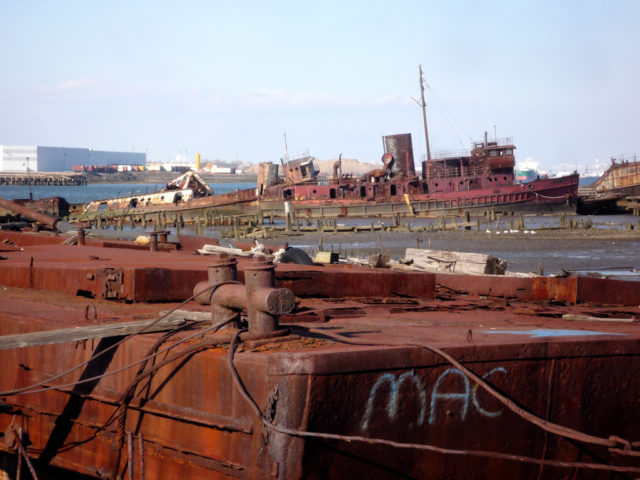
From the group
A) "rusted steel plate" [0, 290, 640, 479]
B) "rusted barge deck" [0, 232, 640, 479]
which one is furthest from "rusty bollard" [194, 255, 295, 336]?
"rusted steel plate" [0, 290, 640, 479]

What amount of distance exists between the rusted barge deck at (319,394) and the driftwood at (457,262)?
486 centimetres

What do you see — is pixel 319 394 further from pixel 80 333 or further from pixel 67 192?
pixel 67 192

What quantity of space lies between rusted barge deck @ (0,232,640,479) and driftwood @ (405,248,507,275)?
191 inches

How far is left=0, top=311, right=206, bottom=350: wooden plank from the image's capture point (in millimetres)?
4914

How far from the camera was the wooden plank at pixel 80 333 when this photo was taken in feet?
16.1

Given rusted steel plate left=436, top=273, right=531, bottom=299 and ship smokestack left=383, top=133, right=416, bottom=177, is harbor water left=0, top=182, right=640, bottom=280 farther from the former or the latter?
ship smokestack left=383, top=133, right=416, bottom=177

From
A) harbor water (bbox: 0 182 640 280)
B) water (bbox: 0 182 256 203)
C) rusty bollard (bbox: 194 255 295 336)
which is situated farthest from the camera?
water (bbox: 0 182 256 203)

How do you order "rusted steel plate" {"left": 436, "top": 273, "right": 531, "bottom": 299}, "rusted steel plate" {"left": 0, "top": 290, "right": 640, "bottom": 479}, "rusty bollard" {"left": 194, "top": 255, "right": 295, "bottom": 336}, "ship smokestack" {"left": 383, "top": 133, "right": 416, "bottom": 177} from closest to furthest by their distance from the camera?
"rusted steel plate" {"left": 0, "top": 290, "right": 640, "bottom": 479}, "rusty bollard" {"left": 194, "top": 255, "right": 295, "bottom": 336}, "rusted steel plate" {"left": 436, "top": 273, "right": 531, "bottom": 299}, "ship smokestack" {"left": 383, "top": 133, "right": 416, "bottom": 177}

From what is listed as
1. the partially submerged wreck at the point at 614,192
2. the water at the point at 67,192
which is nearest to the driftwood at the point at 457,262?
the partially submerged wreck at the point at 614,192

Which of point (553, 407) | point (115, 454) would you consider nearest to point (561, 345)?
point (553, 407)

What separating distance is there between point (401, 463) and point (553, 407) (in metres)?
1.20

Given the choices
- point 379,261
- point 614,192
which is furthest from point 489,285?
point 614,192

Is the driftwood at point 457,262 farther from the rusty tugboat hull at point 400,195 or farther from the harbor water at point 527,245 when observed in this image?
the rusty tugboat hull at point 400,195

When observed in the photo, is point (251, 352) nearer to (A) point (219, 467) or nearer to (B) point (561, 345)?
(A) point (219, 467)
